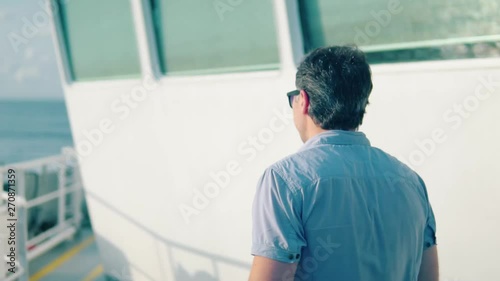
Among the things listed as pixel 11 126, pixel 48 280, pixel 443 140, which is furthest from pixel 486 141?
pixel 11 126

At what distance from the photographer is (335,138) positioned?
51.8 inches

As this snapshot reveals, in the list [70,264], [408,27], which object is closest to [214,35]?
[408,27]

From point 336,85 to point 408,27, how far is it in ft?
4.27

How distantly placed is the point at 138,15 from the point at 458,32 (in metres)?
2.37

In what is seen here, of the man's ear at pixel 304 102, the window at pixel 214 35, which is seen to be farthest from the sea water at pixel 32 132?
the man's ear at pixel 304 102

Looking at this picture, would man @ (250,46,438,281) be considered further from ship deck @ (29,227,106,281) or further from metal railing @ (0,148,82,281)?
ship deck @ (29,227,106,281)

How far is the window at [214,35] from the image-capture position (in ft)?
9.59

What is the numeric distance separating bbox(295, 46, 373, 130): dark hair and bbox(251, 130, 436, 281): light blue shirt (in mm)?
51

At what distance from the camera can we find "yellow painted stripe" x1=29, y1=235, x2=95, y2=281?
545cm

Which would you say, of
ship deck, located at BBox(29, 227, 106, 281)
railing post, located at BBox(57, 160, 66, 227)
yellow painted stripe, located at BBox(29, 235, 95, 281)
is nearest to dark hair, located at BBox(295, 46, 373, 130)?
ship deck, located at BBox(29, 227, 106, 281)

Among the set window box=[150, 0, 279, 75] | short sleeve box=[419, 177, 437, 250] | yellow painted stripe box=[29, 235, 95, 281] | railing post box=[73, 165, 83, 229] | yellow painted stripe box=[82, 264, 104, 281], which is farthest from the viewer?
railing post box=[73, 165, 83, 229]

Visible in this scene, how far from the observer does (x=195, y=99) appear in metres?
3.42

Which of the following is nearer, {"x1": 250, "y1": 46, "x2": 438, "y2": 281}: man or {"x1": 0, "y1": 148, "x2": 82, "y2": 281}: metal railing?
{"x1": 250, "y1": 46, "x2": 438, "y2": 281}: man

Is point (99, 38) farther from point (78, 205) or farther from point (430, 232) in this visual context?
point (78, 205)
